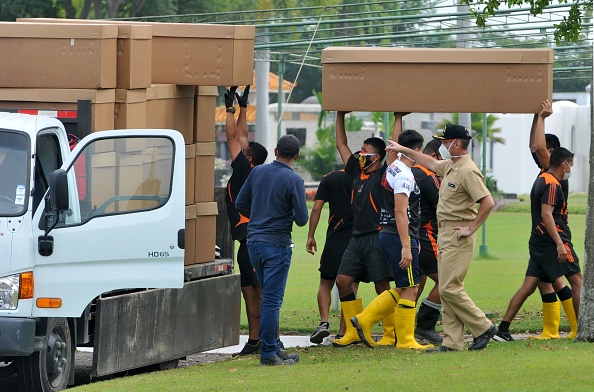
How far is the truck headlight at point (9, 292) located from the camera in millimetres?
8031

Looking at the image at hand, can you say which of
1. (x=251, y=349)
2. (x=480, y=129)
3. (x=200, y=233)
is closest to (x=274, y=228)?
(x=200, y=233)

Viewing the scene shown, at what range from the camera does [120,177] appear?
8570 millimetres

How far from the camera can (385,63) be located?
1002cm

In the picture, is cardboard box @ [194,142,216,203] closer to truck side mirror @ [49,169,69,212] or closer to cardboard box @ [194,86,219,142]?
cardboard box @ [194,86,219,142]

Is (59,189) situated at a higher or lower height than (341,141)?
lower

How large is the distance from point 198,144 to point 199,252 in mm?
974

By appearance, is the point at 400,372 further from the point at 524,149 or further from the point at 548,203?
the point at 524,149

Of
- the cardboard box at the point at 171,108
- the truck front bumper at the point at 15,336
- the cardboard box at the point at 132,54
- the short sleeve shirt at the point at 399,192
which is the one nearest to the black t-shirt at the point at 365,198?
the short sleeve shirt at the point at 399,192

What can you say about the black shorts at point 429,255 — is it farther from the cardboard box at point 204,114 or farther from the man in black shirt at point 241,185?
the cardboard box at point 204,114

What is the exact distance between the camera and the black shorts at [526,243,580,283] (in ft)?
35.7

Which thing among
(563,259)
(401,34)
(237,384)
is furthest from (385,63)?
(401,34)

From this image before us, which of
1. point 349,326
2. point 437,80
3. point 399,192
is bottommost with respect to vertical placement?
point 349,326

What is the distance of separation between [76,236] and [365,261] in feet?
10.4

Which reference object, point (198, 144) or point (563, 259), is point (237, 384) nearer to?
point (198, 144)
